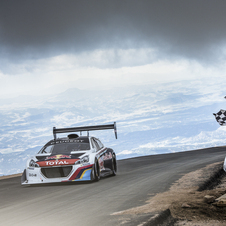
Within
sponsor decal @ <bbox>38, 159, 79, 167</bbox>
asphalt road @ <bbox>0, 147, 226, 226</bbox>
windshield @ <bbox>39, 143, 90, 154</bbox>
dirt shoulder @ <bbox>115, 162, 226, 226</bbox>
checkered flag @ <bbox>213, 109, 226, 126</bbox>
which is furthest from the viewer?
checkered flag @ <bbox>213, 109, 226, 126</bbox>

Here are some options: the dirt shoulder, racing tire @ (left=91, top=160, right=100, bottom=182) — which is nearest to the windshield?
racing tire @ (left=91, top=160, right=100, bottom=182)

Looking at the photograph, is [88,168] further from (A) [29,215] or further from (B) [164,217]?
(B) [164,217]

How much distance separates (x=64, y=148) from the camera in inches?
419

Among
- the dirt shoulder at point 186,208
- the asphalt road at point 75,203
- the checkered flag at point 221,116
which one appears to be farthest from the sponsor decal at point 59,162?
the checkered flag at point 221,116

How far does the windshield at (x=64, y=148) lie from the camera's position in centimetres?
1027

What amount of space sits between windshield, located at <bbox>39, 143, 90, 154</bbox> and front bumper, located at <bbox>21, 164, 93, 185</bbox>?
968 mm

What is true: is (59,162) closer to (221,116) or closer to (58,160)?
(58,160)

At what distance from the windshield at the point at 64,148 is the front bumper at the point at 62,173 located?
968 mm

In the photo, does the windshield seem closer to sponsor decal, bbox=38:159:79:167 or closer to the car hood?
the car hood

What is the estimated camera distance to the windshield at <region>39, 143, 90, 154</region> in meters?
10.3

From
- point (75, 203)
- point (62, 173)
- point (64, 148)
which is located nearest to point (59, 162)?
point (62, 173)

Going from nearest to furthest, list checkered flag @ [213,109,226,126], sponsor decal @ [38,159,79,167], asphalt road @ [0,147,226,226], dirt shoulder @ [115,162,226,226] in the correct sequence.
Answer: dirt shoulder @ [115,162,226,226]
asphalt road @ [0,147,226,226]
sponsor decal @ [38,159,79,167]
checkered flag @ [213,109,226,126]

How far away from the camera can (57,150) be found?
10664 millimetres

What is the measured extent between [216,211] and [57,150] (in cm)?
633
